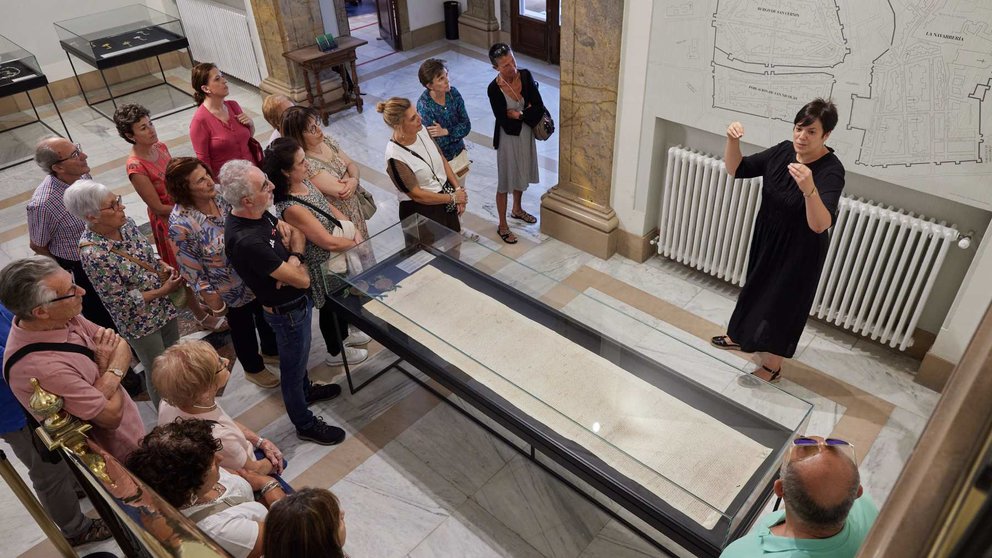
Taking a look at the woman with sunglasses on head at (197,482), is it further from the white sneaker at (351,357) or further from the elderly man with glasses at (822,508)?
the white sneaker at (351,357)

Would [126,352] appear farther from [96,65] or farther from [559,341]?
[96,65]

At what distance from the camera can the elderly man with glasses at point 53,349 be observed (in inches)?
117

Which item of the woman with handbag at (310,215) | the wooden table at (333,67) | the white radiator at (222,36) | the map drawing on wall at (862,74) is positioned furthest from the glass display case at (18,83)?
the map drawing on wall at (862,74)

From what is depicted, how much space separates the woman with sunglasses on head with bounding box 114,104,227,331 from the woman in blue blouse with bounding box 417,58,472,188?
6.10 ft

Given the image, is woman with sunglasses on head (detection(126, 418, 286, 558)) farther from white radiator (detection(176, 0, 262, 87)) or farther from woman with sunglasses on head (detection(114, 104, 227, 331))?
white radiator (detection(176, 0, 262, 87))

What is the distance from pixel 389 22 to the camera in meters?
11.1

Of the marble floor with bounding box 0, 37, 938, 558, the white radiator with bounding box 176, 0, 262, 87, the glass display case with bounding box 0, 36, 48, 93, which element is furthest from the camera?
the white radiator with bounding box 176, 0, 262, 87

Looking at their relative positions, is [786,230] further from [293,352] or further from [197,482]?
[197,482]

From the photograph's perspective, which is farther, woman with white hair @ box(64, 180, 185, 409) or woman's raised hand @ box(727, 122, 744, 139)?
woman's raised hand @ box(727, 122, 744, 139)

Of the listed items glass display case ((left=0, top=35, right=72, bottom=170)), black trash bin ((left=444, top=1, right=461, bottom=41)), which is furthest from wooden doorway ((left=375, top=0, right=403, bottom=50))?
glass display case ((left=0, top=35, right=72, bottom=170))

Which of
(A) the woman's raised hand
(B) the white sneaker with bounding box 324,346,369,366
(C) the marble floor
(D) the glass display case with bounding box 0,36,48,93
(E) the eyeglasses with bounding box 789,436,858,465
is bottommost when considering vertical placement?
(C) the marble floor

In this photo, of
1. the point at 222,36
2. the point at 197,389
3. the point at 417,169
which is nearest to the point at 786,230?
the point at 417,169

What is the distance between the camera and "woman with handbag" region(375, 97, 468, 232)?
4566 millimetres

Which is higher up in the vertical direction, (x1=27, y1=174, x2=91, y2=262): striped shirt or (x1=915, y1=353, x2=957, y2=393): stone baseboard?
(x1=27, y1=174, x2=91, y2=262): striped shirt
